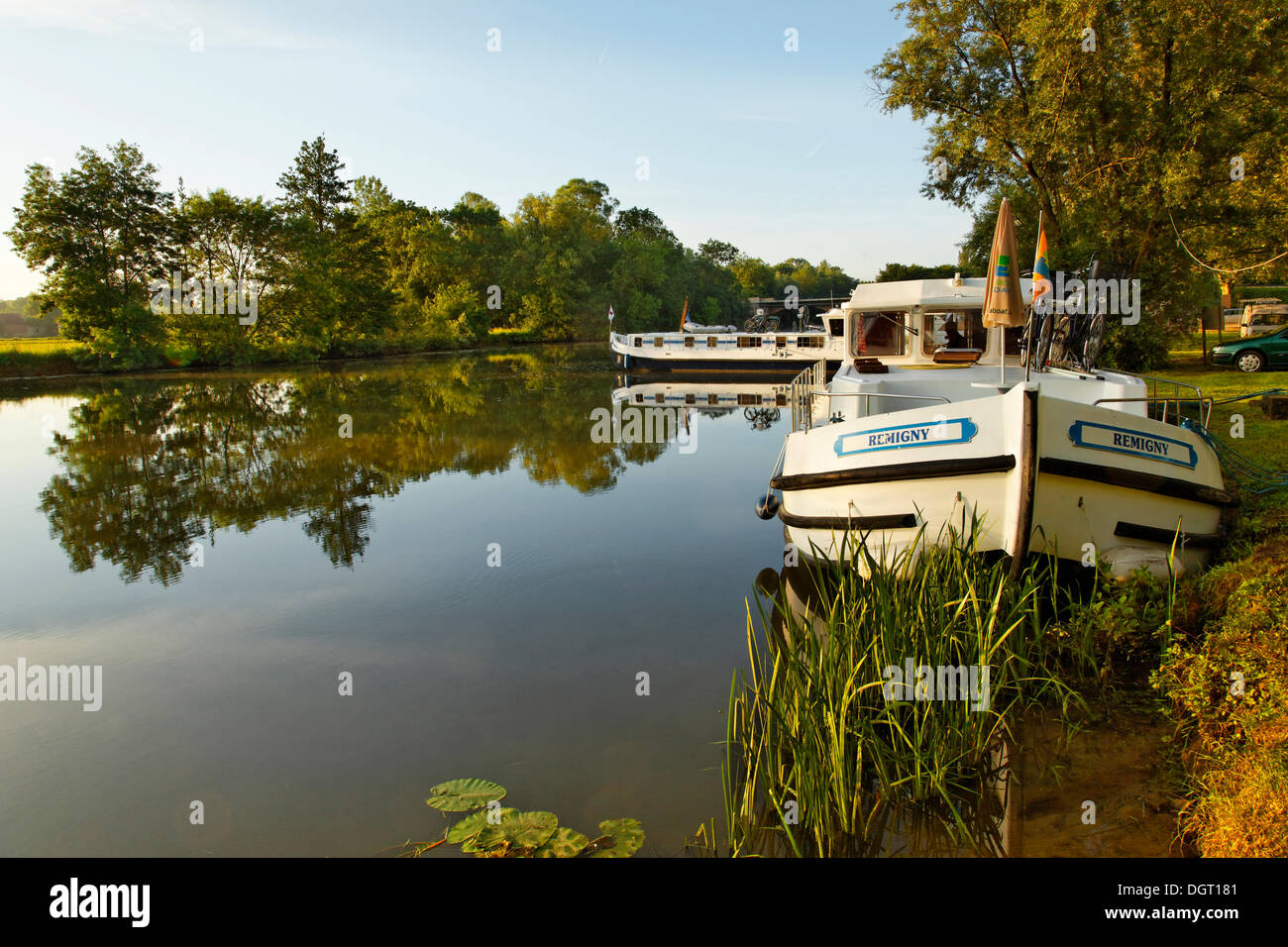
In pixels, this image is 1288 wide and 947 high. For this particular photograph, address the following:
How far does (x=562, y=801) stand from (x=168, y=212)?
47648 mm

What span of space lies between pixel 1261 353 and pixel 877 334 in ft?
37.6

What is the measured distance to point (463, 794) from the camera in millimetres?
4711

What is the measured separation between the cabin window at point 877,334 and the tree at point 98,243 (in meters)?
38.9

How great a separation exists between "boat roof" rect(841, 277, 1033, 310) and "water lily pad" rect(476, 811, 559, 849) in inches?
A: 324

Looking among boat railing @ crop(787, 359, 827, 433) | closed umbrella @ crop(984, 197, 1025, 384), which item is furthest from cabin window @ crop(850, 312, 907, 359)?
closed umbrella @ crop(984, 197, 1025, 384)

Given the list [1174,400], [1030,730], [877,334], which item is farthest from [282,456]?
[1174,400]

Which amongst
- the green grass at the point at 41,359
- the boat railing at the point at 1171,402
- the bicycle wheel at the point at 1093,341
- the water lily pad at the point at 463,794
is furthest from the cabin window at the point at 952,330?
the green grass at the point at 41,359

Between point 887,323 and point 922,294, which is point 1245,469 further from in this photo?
point 887,323

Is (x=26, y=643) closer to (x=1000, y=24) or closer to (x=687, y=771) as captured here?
(x=687, y=771)

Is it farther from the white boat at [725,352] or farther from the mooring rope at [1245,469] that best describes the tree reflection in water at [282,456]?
the mooring rope at [1245,469]

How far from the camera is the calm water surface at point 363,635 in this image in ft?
Result: 15.7

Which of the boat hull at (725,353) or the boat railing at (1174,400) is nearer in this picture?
the boat railing at (1174,400)

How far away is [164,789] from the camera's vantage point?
4.95 meters
